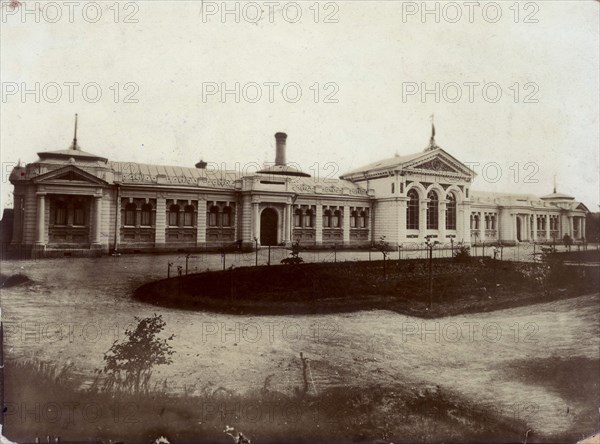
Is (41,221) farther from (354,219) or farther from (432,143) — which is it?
(432,143)

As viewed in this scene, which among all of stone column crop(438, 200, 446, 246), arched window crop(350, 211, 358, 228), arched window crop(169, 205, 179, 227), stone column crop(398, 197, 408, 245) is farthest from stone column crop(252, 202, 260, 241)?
stone column crop(438, 200, 446, 246)

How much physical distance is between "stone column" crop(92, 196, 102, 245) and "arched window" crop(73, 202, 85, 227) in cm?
9

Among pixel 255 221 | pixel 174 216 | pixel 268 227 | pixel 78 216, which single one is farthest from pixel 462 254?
pixel 78 216

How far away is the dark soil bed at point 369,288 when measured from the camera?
2.87m

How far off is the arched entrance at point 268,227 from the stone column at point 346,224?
66 cm

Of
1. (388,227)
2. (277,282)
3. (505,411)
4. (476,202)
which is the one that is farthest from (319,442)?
(476,202)

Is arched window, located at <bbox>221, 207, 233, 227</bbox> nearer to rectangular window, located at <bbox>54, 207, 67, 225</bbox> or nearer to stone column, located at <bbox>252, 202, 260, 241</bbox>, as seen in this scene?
stone column, located at <bbox>252, 202, 260, 241</bbox>

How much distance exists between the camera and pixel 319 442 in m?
2.63

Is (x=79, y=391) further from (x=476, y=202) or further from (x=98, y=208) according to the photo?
(x=476, y=202)

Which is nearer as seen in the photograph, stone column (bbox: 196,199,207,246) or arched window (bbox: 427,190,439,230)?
stone column (bbox: 196,199,207,246)

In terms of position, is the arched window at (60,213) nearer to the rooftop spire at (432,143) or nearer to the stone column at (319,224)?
the stone column at (319,224)

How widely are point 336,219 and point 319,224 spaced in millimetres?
166

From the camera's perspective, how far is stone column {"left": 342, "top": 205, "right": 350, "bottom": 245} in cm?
348

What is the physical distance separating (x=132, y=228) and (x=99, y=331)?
82cm
